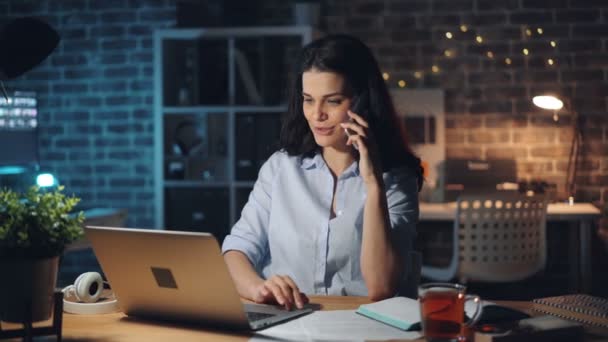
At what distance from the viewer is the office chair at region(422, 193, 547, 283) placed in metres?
3.91

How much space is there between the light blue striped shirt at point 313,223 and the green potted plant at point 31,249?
774mm

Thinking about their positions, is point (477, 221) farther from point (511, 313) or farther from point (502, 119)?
point (511, 313)

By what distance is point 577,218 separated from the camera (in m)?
4.18

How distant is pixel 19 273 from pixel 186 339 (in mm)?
323

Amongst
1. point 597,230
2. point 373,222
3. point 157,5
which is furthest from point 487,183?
point 373,222

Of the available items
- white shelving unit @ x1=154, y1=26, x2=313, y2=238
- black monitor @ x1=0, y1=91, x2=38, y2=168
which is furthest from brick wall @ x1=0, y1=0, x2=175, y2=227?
black monitor @ x1=0, y1=91, x2=38, y2=168

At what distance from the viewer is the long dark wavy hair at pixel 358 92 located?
7.54ft

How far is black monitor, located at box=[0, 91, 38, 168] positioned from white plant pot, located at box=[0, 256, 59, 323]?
9.18 feet

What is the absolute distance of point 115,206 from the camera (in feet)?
17.0

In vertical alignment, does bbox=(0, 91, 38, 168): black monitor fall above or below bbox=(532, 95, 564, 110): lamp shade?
below

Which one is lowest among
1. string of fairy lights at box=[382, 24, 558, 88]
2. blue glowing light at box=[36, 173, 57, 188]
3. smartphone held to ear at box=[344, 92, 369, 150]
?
blue glowing light at box=[36, 173, 57, 188]

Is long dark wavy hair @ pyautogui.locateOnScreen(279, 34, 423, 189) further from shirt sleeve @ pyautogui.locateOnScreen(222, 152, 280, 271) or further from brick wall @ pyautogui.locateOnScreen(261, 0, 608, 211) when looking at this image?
brick wall @ pyautogui.locateOnScreen(261, 0, 608, 211)

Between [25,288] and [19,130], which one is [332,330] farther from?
[19,130]

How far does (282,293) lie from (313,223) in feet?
1.74
